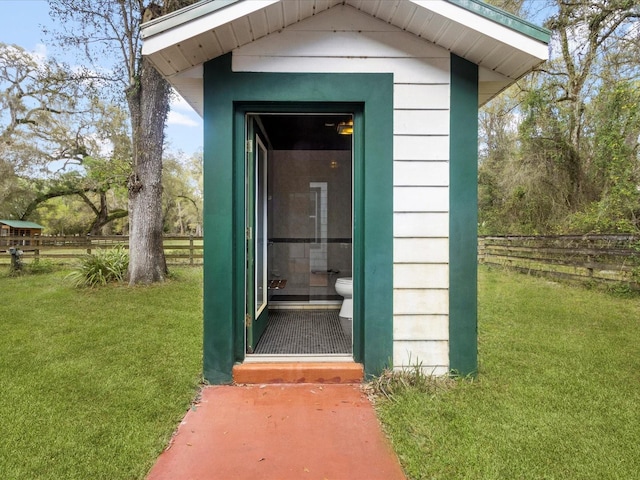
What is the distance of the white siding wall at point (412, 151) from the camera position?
2.45 m

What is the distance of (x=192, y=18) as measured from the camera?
2.11 meters

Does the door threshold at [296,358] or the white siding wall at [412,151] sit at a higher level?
the white siding wall at [412,151]

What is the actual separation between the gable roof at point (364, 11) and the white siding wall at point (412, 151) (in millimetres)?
114

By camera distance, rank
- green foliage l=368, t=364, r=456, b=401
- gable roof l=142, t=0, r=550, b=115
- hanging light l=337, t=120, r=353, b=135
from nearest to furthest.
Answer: gable roof l=142, t=0, r=550, b=115 → green foliage l=368, t=364, r=456, b=401 → hanging light l=337, t=120, r=353, b=135

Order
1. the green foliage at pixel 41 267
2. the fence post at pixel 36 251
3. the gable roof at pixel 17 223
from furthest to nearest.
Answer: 1. the gable roof at pixel 17 223
2. the fence post at pixel 36 251
3. the green foliage at pixel 41 267

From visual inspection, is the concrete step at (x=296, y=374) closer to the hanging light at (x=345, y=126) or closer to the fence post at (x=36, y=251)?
the hanging light at (x=345, y=126)

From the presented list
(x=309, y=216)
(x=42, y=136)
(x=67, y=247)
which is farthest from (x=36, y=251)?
(x=309, y=216)

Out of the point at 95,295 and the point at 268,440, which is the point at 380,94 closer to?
the point at 268,440

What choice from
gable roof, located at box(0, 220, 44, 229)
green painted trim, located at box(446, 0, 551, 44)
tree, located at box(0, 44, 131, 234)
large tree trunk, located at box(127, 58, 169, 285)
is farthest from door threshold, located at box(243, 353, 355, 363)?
gable roof, located at box(0, 220, 44, 229)

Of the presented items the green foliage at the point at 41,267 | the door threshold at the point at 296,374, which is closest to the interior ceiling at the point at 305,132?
the door threshold at the point at 296,374

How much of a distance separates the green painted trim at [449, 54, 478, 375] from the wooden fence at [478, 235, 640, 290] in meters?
4.63

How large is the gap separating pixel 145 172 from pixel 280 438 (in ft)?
20.1

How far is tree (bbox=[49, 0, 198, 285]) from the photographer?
6617 mm

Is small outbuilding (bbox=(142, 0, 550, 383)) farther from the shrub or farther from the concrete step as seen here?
the shrub
